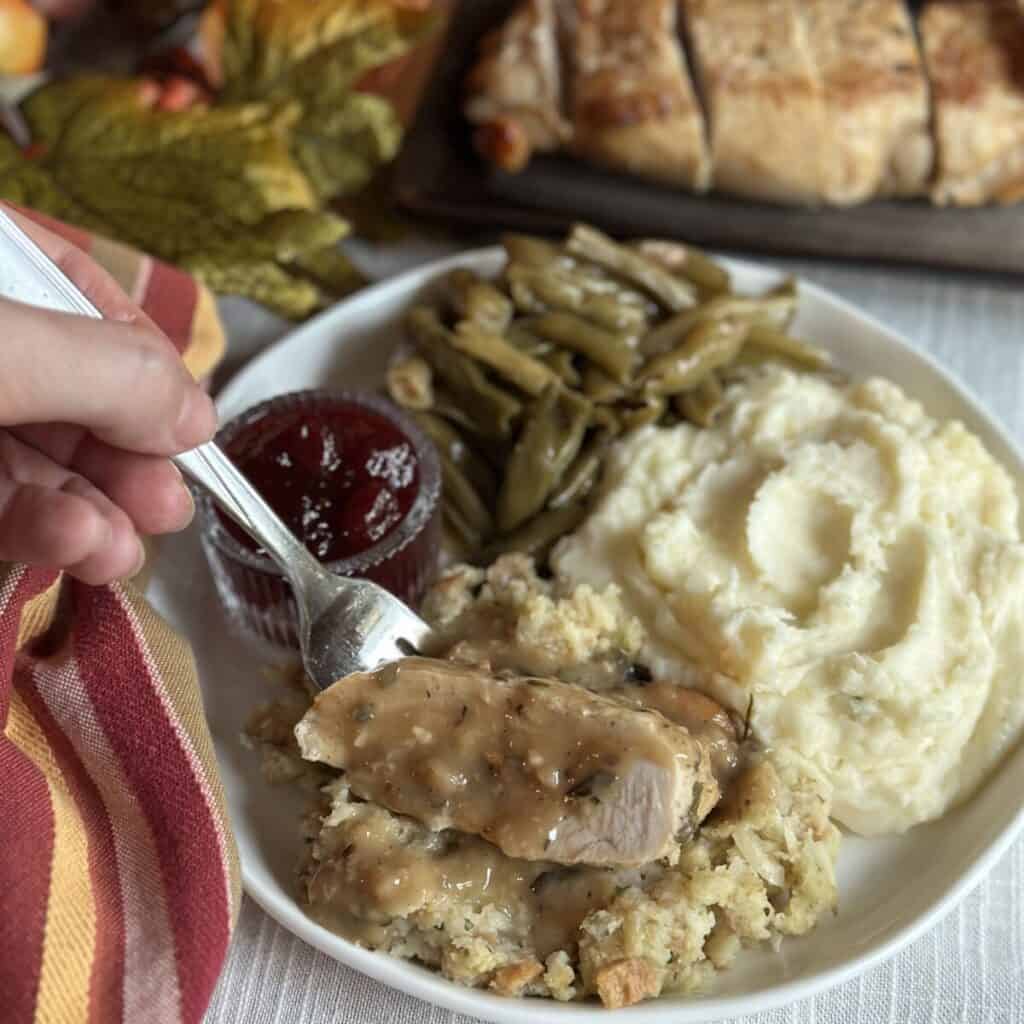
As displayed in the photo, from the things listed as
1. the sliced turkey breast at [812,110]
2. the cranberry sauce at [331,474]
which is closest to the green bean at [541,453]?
the cranberry sauce at [331,474]

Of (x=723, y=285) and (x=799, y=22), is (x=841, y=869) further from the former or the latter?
(x=799, y=22)

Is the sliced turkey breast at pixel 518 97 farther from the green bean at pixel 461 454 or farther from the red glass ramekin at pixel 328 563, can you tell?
the red glass ramekin at pixel 328 563

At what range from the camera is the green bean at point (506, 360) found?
407 cm

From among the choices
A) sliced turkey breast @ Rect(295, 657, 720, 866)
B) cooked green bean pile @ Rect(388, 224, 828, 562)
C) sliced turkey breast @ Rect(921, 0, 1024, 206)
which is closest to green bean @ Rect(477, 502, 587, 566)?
cooked green bean pile @ Rect(388, 224, 828, 562)

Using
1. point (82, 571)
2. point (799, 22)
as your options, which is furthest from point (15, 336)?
point (799, 22)

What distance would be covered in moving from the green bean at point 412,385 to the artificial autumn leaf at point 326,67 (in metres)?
1.28

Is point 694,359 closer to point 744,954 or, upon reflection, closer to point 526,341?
point 526,341

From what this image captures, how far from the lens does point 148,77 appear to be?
555cm

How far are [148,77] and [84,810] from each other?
3790 mm

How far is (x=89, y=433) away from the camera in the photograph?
279cm

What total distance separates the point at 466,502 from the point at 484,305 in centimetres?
71

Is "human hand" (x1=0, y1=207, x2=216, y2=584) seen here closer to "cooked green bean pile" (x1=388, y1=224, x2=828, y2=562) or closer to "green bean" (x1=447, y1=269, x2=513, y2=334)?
"cooked green bean pile" (x1=388, y1=224, x2=828, y2=562)

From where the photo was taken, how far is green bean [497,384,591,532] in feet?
12.8

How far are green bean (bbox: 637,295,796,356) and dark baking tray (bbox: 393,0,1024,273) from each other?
723mm
